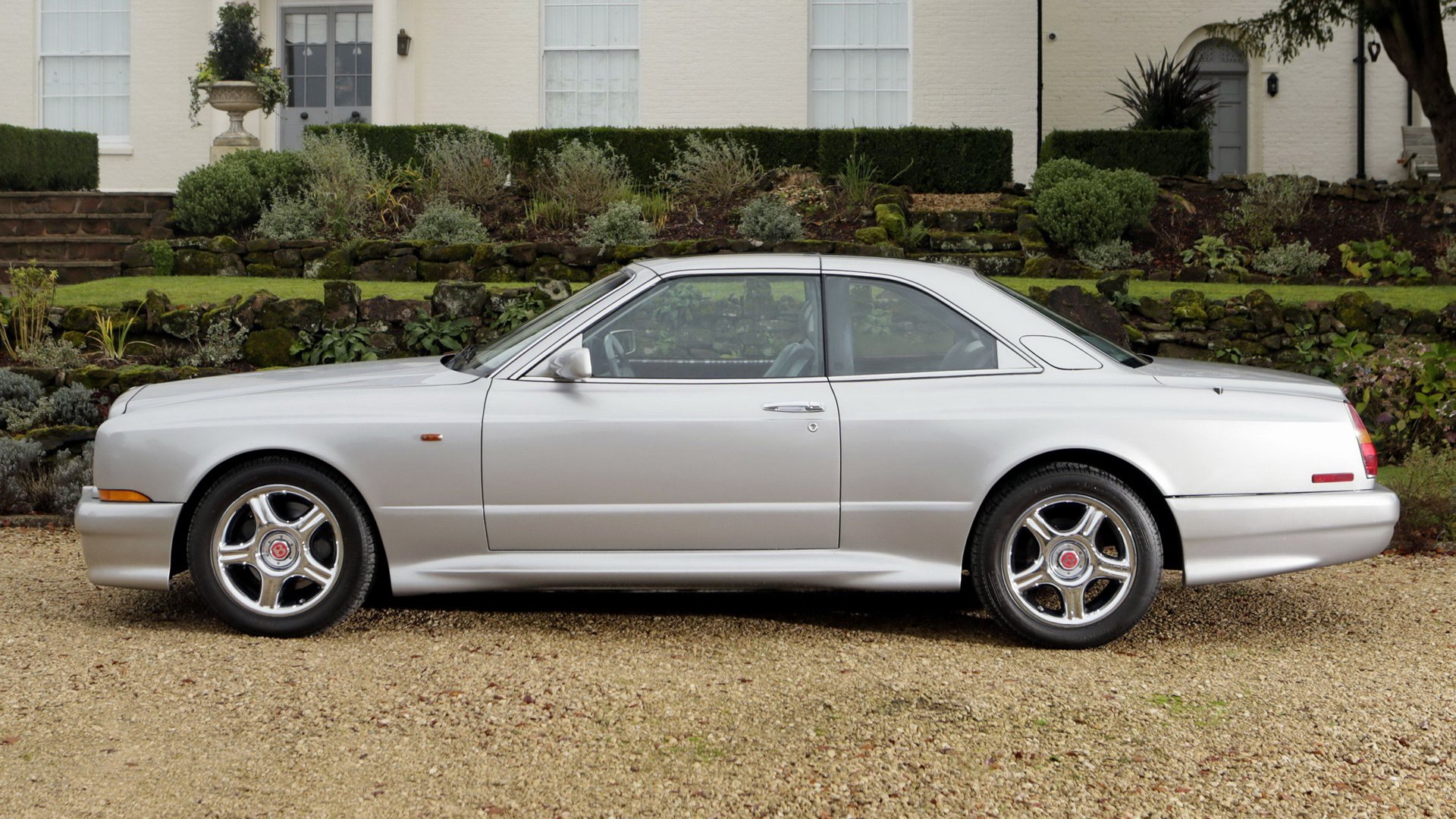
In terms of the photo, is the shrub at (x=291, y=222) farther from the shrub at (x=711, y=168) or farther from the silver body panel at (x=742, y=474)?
the silver body panel at (x=742, y=474)

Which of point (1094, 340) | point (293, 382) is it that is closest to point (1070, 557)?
point (1094, 340)

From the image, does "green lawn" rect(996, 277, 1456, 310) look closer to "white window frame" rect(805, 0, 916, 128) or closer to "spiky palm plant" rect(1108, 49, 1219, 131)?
"white window frame" rect(805, 0, 916, 128)

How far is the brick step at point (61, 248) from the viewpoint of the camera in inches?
562

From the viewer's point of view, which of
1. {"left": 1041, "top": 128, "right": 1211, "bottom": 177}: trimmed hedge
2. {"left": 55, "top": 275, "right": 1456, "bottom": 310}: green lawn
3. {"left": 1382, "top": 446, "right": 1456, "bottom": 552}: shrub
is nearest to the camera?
{"left": 1382, "top": 446, "right": 1456, "bottom": 552}: shrub

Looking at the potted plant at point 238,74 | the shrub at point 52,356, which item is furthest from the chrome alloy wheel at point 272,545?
the potted plant at point 238,74

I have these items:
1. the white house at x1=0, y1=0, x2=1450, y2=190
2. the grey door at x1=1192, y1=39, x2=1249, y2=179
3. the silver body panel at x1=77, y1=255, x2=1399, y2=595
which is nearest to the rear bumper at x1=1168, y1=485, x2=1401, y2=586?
the silver body panel at x1=77, y1=255, x2=1399, y2=595

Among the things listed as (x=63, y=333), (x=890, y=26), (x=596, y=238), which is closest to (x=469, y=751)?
(x=63, y=333)

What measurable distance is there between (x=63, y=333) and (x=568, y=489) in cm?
624

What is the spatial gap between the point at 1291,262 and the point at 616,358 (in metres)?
9.52

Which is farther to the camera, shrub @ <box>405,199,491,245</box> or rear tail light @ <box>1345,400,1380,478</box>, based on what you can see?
shrub @ <box>405,199,491,245</box>

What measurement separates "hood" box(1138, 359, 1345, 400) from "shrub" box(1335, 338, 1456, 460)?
3439 mm

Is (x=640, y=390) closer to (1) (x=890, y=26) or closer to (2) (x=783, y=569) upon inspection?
(2) (x=783, y=569)

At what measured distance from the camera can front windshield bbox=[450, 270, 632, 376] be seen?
5336 mm

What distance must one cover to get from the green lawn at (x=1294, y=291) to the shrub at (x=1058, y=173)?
251cm
